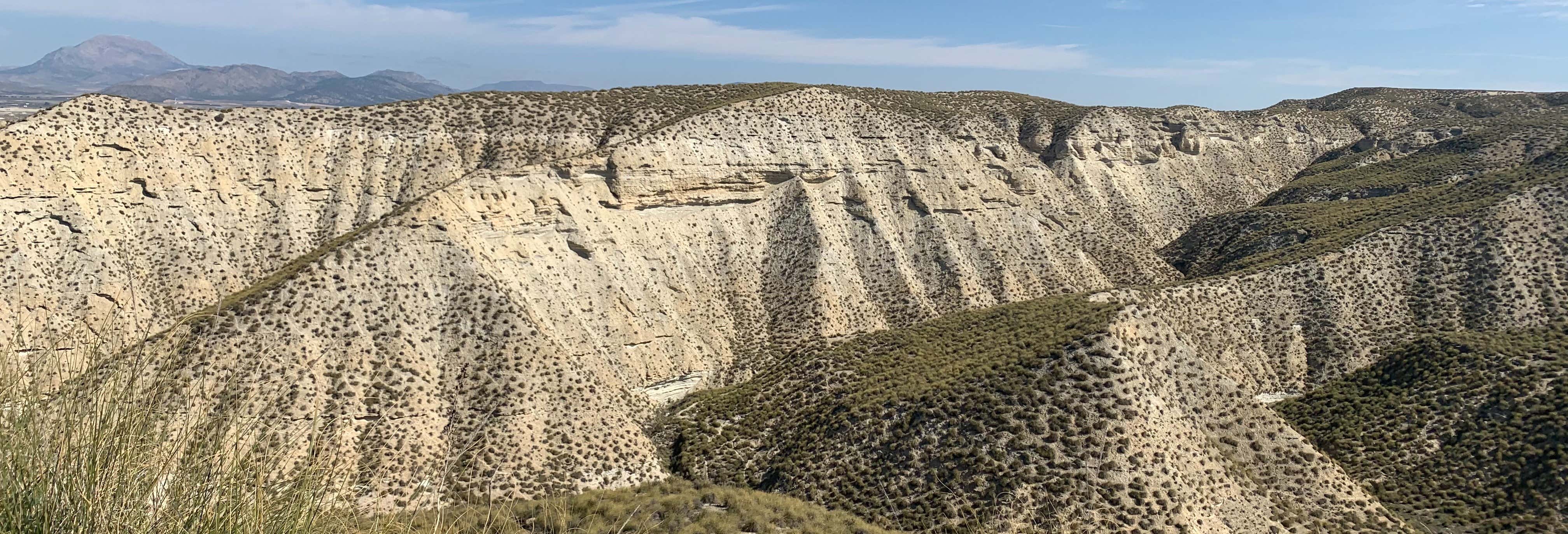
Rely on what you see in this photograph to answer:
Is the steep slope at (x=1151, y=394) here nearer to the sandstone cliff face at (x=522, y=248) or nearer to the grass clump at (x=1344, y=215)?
the grass clump at (x=1344, y=215)

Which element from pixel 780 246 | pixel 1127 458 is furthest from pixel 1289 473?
pixel 780 246

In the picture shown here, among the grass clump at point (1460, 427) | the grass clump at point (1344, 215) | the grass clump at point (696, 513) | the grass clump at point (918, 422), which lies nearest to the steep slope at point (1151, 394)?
the grass clump at point (918, 422)

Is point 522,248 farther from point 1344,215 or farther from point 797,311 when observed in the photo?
point 1344,215

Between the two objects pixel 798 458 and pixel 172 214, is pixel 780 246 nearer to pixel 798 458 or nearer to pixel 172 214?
pixel 798 458

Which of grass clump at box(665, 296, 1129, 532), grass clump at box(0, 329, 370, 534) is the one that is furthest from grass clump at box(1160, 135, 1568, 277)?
A: grass clump at box(0, 329, 370, 534)

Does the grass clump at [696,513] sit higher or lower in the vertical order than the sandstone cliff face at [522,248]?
lower

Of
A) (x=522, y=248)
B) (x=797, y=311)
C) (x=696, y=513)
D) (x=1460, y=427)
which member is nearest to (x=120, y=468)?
(x=696, y=513)

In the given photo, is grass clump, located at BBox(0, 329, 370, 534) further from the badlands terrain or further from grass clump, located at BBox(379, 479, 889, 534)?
grass clump, located at BBox(379, 479, 889, 534)
